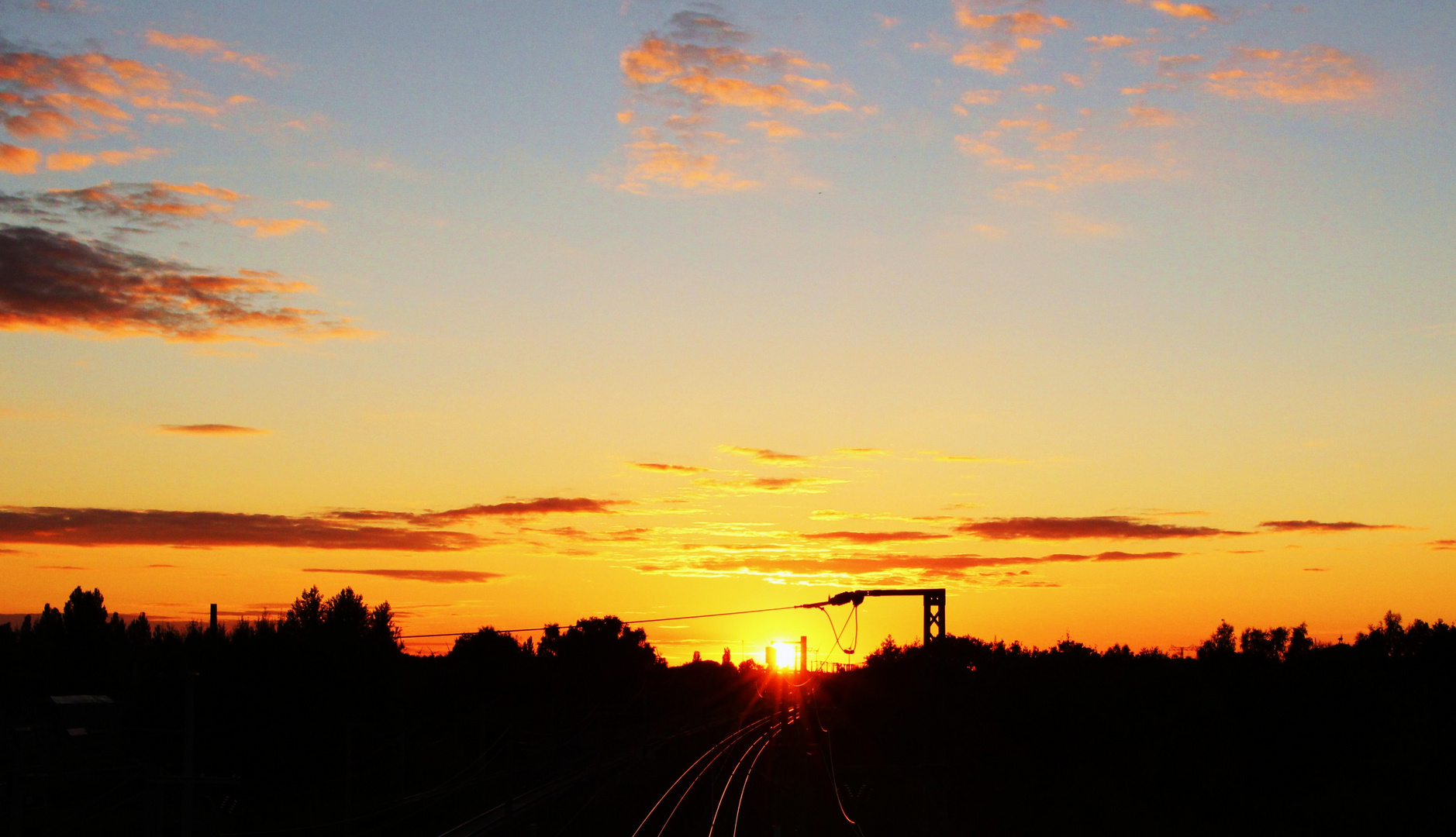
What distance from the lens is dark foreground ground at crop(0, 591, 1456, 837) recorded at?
3912 cm

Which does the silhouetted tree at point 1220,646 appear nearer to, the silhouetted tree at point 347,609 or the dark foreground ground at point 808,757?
the dark foreground ground at point 808,757

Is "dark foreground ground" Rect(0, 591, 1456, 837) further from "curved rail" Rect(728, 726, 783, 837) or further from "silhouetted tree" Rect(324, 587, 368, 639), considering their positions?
"silhouetted tree" Rect(324, 587, 368, 639)

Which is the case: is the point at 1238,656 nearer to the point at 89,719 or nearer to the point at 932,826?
the point at 932,826

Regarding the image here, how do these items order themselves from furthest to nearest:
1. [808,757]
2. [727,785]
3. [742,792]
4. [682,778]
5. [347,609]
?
[347,609]
[682,778]
[727,785]
[742,792]
[808,757]

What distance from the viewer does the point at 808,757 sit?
45.1m

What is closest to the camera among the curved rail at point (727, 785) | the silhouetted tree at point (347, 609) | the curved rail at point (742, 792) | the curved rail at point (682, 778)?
the curved rail at point (727, 785)

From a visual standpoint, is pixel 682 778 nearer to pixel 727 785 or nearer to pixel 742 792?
pixel 727 785

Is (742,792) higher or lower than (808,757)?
lower

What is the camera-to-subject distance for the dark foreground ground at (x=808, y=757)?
39.1 meters

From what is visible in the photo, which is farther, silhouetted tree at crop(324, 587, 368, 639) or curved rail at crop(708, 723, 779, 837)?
silhouetted tree at crop(324, 587, 368, 639)

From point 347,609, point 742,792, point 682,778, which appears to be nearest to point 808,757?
point 742,792

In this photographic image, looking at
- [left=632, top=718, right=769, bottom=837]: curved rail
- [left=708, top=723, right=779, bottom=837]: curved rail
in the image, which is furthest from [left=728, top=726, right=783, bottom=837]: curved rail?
[left=632, top=718, right=769, bottom=837]: curved rail

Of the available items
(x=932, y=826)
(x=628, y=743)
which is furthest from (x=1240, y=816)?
(x=628, y=743)

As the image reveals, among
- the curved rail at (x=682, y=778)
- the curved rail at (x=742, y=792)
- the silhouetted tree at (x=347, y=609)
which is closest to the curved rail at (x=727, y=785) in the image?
the curved rail at (x=742, y=792)
